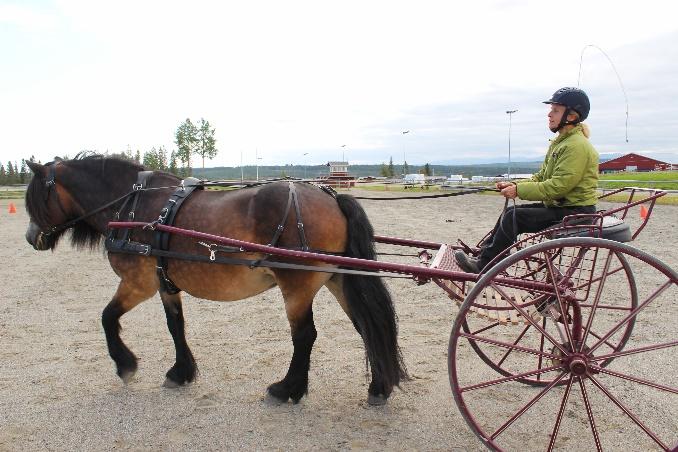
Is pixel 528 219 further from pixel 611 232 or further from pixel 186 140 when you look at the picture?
pixel 186 140

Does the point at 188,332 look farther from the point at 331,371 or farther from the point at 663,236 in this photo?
the point at 663,236

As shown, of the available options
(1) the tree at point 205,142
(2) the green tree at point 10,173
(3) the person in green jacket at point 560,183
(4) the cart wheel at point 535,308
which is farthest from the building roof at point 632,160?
(3) the person in green jacket at point 560,183

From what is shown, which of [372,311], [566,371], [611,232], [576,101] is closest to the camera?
[566,371]

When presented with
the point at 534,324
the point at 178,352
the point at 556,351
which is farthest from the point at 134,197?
the point at 556,351

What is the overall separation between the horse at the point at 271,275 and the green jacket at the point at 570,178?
4.53 feet

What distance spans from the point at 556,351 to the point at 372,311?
159 cm

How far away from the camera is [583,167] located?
362 cm

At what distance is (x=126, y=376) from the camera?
4.62 m

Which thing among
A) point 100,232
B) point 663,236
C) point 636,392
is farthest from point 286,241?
point 663,236

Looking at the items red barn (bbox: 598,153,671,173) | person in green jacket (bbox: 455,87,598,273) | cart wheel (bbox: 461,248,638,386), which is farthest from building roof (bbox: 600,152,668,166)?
person in green jacket (bbox: 455,87,598,273)

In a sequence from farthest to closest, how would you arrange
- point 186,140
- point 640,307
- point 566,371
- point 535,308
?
point 186,140, point 535,308, point 566,371, point 640,307

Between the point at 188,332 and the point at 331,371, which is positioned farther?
the point at 188,332

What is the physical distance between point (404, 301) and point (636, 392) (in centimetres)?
349

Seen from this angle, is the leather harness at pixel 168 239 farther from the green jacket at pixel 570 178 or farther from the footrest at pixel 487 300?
the green jacket at pixel 570 178
